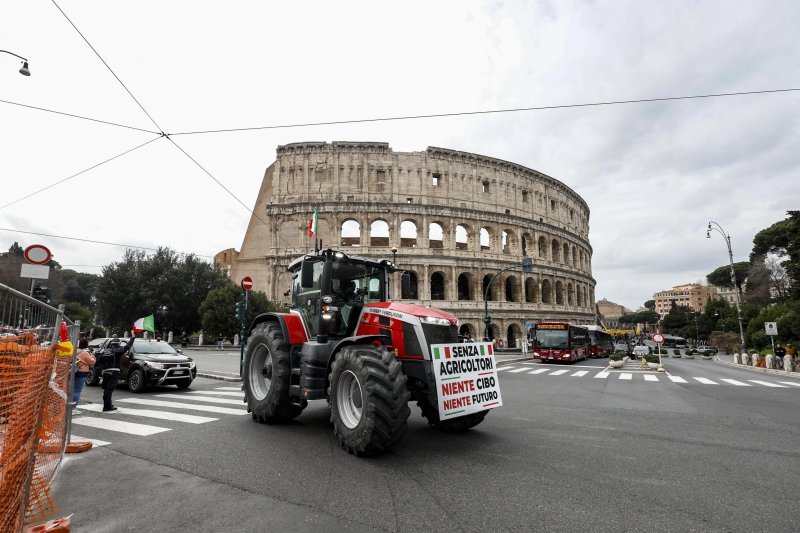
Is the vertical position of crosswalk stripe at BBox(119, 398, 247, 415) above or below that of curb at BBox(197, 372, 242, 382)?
above

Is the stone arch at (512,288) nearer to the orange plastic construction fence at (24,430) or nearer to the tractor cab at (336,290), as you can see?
the tractor cab at (336,290)

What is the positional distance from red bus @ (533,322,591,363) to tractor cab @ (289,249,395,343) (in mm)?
22046

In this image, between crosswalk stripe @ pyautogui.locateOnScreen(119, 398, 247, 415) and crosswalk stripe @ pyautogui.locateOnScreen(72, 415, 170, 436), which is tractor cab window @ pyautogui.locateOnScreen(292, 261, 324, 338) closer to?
crosswalk stripe @ pyautogui.locateOnScreen(119, 398, 247, 415)

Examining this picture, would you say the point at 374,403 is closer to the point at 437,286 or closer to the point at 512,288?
the point at 437,286

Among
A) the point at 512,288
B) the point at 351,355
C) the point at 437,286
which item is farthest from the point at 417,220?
the point at 351,355

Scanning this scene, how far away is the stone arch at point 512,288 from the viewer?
42084mm

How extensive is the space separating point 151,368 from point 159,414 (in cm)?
368

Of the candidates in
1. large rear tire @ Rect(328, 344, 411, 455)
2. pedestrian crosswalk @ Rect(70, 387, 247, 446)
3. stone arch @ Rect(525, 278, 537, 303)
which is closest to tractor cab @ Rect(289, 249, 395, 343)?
large rear tire @ Rect(328, 344, 411, 455)

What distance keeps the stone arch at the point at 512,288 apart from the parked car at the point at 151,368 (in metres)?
34.8

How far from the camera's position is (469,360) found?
210 inches

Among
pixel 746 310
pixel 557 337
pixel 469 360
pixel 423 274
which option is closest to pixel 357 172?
pixel 423 274

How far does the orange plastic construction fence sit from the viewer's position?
2754mm

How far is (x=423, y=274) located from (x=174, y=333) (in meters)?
27.6

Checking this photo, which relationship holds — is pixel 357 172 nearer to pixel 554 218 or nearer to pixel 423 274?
pixel 423 274
